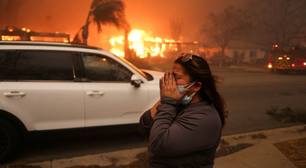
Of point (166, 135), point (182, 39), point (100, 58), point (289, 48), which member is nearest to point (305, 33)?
point (289, 48)

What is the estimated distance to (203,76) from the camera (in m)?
1.44

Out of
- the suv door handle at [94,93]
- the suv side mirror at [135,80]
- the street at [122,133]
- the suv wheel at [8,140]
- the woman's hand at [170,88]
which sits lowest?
the street at [122,133]

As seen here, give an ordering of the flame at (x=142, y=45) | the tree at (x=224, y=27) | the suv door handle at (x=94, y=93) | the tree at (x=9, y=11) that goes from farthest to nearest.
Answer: the tree at (x=224, y=27)
the flame at (x=142, y=45)
the tree at (x=9, y=11)
the suv door handle at (x=94, y=93)

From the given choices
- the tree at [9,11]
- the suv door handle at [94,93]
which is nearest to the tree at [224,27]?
the tree at [9,11]

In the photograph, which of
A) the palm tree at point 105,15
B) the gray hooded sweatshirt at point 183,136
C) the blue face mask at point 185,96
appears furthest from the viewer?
the palm tree at point 105,15

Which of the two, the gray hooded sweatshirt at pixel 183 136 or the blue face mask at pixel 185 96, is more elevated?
the blue face mask at pixel 185 96

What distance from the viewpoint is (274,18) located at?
6.50 metres

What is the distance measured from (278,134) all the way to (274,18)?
131 inches

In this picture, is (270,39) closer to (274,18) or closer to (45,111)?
(274,18)

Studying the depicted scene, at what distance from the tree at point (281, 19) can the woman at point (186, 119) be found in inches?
188

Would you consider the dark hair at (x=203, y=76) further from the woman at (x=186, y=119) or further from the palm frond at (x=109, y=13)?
the palm frond at (x=109, y=13)

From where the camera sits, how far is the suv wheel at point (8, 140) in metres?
3.34

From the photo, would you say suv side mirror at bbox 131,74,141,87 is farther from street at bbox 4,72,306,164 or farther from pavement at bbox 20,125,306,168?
pavement at bbox 20,125,306,168

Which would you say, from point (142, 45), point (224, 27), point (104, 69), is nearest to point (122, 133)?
point (104, 69)
